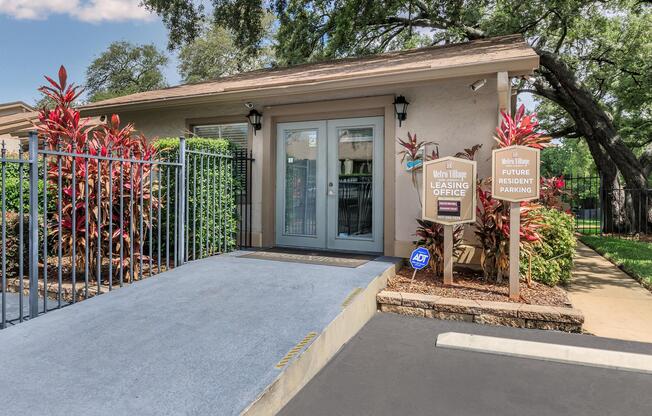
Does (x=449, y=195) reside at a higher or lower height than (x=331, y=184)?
→ lower

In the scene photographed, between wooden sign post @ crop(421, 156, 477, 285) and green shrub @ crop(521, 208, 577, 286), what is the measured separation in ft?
3.01

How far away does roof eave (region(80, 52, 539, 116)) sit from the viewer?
488cm

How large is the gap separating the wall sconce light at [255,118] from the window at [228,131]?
12.3 inches

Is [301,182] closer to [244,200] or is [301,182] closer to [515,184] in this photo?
[244,200]

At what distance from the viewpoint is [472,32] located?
12.6m

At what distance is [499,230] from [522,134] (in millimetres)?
1234

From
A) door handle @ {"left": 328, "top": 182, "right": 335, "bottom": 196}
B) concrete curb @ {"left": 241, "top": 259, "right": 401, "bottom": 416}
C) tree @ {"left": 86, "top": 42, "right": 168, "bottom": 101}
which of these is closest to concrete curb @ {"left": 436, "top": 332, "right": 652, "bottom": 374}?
concrete curb @ {"left": 241, "top": 259, "right": 401, "bottom": 416}

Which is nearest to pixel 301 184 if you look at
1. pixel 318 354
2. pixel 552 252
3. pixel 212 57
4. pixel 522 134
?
pixel 522 134

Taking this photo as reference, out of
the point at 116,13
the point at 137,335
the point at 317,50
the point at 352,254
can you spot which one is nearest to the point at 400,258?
the point at 352,254

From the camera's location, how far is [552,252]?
5.36 metres

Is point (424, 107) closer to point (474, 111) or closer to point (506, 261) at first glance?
point (474, 111)

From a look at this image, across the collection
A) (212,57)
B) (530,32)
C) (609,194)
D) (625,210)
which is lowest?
(625,210)

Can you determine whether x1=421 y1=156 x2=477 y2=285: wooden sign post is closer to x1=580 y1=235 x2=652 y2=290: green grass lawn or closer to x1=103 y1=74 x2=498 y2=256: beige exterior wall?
x1=103 y1=74 x2=498 y2=256: beige exterior wall

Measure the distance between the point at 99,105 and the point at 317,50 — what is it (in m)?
8.71
